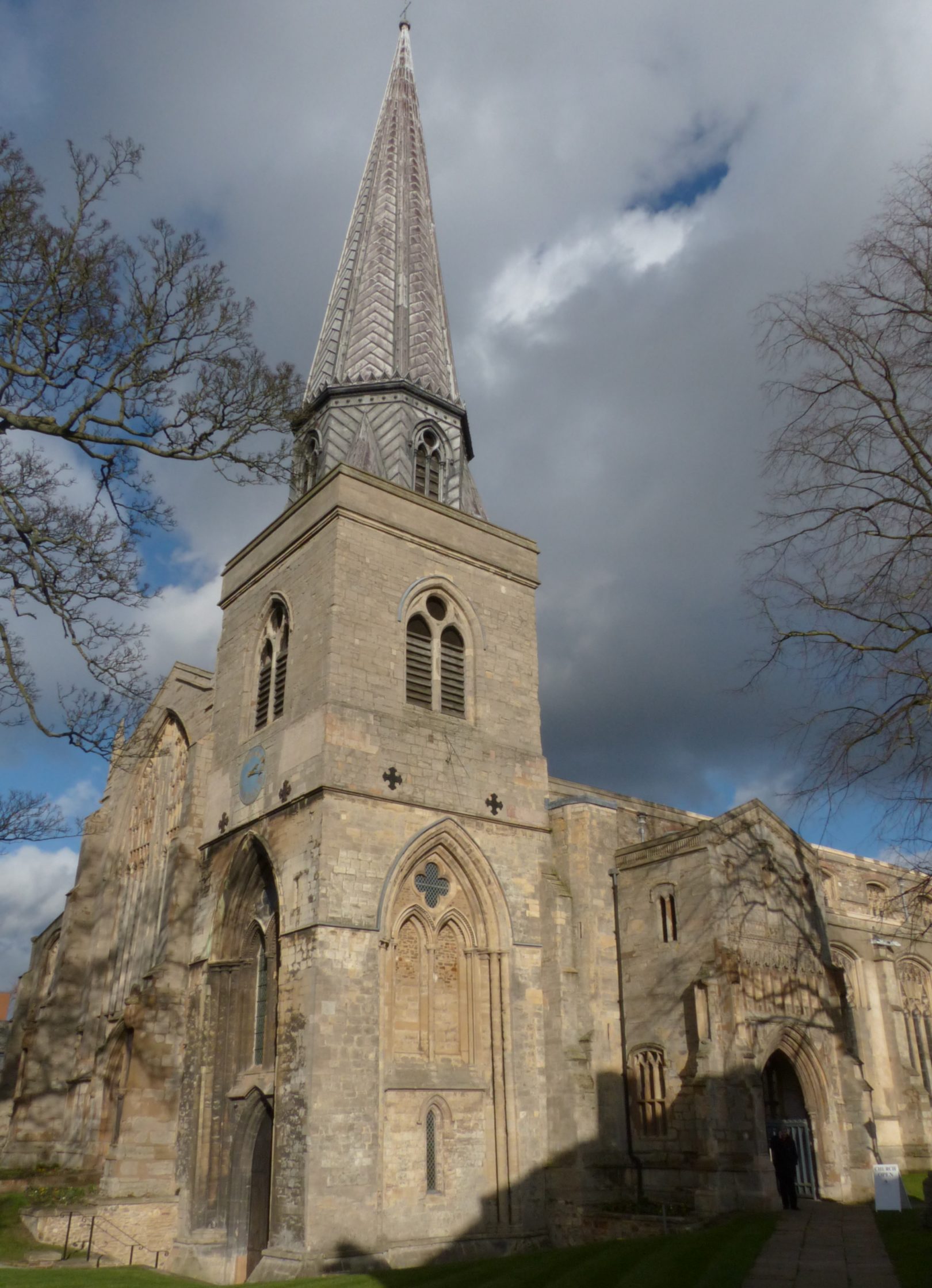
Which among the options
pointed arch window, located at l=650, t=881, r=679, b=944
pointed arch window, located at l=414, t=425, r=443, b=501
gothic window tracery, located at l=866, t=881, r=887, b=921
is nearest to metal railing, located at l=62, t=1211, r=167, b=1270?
pointed arch window, located at l=650, t=881, r=679, b=944

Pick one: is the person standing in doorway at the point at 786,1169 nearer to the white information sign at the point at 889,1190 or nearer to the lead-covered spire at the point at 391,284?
the white information sign at the point at 889,1190

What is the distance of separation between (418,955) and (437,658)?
5.78 metres

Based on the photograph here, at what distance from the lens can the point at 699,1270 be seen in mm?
12508

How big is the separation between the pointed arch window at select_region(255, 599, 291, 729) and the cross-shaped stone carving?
4233mm

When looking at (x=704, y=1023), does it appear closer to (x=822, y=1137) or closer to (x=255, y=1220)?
(x=822, y=1137)

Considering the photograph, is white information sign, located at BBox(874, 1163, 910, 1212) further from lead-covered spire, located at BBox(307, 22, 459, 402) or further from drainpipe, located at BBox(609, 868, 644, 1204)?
lead-covered spire, located at BBox(307, 22, 459, 402)

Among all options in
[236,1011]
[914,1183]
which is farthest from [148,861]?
[914,1183]

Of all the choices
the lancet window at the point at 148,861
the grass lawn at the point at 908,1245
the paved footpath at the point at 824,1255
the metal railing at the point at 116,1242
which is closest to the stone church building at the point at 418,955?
the metal railing at the point at 116,1242

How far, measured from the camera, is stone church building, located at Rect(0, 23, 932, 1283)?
1711 centimetres

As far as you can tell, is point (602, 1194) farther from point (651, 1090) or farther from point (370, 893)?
point (370, 893)

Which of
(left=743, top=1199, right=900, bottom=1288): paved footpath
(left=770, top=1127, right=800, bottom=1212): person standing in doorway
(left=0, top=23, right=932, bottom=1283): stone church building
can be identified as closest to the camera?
(left=743, top=1199, right=900, bottom=1288): paved footpath

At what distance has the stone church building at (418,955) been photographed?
17.1m

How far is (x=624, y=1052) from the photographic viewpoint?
66.8ft

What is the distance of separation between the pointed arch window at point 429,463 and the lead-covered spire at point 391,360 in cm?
2
